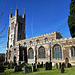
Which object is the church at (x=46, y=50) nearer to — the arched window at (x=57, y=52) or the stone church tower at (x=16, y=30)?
the arched window at (x=57, y=52)

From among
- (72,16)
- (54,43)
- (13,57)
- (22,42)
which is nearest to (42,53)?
(54,43)

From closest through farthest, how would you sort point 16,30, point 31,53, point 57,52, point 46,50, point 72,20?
1. point 57,52
2. point 72,20
3. point 46,50
4. point 31,53
5. point 16,30

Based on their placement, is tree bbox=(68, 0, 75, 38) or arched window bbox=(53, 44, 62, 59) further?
tree bbox=(68, 0, 75, 38)

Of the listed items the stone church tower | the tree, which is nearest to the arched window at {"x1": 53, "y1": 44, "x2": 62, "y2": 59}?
the tree

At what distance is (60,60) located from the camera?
22.8m

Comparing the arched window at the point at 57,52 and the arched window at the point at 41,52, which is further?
the arched window at the point at 41,52

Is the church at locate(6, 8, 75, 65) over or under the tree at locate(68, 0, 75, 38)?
under

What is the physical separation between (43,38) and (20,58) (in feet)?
37.0

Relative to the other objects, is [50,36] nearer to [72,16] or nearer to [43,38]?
[43,38]

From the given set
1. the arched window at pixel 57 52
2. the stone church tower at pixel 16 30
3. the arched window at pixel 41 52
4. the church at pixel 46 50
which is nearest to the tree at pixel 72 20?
the church at pixel 46 50

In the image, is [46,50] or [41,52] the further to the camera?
[41,52]

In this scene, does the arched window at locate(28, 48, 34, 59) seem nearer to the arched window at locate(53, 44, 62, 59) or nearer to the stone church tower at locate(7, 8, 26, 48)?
the arched window at locate(53, 44, 62, 59)

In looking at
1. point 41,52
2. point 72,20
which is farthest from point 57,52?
point 72,20

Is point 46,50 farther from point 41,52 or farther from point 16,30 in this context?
point 16,30
